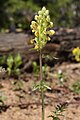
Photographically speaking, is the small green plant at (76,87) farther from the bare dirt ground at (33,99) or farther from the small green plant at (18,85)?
the small green plant at (18,85)

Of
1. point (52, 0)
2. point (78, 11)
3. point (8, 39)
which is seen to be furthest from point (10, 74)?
point (52, 0)

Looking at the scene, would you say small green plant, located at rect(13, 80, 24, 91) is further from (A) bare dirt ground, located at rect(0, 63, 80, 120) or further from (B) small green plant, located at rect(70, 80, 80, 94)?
(B) small green plant, located at rect(70, 80, 80, 94)

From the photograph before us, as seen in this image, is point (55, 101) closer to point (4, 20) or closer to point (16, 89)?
point (16, 89)

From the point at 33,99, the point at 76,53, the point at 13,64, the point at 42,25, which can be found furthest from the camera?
the point at 76,53

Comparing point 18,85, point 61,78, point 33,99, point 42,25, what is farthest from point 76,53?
point 42,25

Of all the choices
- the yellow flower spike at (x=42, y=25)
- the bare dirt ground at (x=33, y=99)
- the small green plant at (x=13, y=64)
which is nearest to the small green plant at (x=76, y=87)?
the bare dirt ground at (x=33, y=99)

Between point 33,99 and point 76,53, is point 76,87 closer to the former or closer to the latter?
point 33,99

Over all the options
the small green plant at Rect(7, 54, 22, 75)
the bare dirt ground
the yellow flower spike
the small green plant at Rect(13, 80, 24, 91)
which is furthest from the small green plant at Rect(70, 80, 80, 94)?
the yellow flower spike
